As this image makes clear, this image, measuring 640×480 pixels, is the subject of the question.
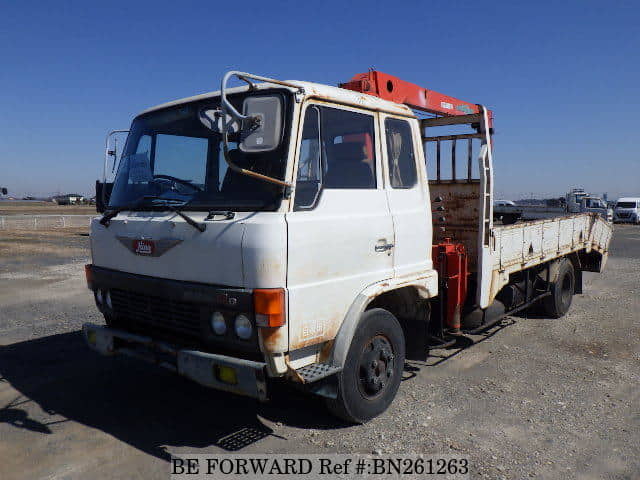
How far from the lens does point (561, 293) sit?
776 centimetres

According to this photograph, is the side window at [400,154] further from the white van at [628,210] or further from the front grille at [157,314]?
the white van at [628,210]

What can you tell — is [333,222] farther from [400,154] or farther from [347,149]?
[400,154]

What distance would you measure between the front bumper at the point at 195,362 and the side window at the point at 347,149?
1.40 m

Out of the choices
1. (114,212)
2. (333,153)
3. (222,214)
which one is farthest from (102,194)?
(333,153)

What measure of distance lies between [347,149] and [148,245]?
1.67m

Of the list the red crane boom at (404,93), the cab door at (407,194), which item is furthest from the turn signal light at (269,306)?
the red crane boom at (404,93)

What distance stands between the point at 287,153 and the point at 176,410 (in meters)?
2.48

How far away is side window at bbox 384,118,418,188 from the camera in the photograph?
4297 millimetres

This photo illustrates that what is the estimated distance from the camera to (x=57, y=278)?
37.4 ft

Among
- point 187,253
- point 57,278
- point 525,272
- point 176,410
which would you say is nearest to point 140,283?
point 187,253

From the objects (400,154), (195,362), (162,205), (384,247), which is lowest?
(195,362)

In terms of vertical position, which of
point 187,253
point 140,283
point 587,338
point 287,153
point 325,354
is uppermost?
point 287,153

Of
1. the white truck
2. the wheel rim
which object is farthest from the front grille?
the wheel rim

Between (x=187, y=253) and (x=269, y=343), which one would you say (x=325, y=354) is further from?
(x=187, y=253)
